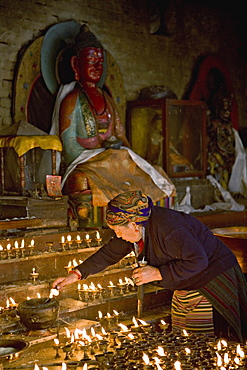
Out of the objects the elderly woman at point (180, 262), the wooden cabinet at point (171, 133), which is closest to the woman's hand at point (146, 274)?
the elderly woman at point (180, 262)

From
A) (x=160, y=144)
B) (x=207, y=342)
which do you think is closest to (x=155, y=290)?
(x=207, y=342)

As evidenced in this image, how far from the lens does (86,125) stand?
7047mm

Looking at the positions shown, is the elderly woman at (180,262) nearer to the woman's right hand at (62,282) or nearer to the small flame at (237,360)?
the woman's right hand at (62,282)

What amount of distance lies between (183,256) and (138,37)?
621cm

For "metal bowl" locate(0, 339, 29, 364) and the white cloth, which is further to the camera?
the white cloth

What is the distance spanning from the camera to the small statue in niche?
939 cm

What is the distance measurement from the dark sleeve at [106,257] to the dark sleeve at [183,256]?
38cm

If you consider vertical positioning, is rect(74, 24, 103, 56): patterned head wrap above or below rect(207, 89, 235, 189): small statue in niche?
above

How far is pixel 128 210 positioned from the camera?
3.36m

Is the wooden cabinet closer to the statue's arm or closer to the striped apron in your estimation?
the statue's arm

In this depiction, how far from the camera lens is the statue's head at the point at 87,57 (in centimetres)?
720

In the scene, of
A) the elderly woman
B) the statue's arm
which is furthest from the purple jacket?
the statue's arm

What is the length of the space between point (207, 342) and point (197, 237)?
67 centimetres

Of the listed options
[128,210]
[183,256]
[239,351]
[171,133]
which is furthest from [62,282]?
[171,133]
